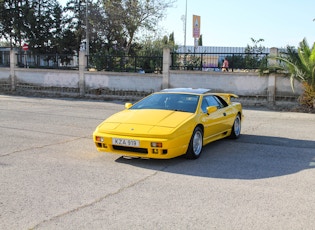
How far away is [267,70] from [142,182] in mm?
12642

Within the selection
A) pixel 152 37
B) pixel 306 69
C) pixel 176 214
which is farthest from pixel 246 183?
pixel 152 37

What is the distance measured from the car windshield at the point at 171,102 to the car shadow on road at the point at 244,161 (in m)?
0.99

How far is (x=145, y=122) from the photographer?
23.0 ft

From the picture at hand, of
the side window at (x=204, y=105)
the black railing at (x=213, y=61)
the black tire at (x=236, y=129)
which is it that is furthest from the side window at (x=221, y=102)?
the black railing at (x=213, y=61)

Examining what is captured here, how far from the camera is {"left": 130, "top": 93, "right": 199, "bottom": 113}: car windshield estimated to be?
25.3 feet

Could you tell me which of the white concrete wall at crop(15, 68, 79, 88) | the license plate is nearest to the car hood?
the license plate

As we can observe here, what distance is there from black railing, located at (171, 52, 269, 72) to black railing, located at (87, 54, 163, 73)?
99 centimetres

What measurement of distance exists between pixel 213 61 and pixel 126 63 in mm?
4580

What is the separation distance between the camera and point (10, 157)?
280 inches

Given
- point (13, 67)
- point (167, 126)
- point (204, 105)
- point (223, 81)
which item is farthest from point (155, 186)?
point (13, 67)

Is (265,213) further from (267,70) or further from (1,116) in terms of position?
(267,70)

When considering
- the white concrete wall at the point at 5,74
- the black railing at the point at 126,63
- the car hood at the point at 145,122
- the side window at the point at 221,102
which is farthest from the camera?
the white concrete wall at the point at 5,74

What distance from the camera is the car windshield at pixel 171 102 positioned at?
304 inches

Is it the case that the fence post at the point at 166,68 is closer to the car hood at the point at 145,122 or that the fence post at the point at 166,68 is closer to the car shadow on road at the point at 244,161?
the car shadow on road at the point at 244,161
